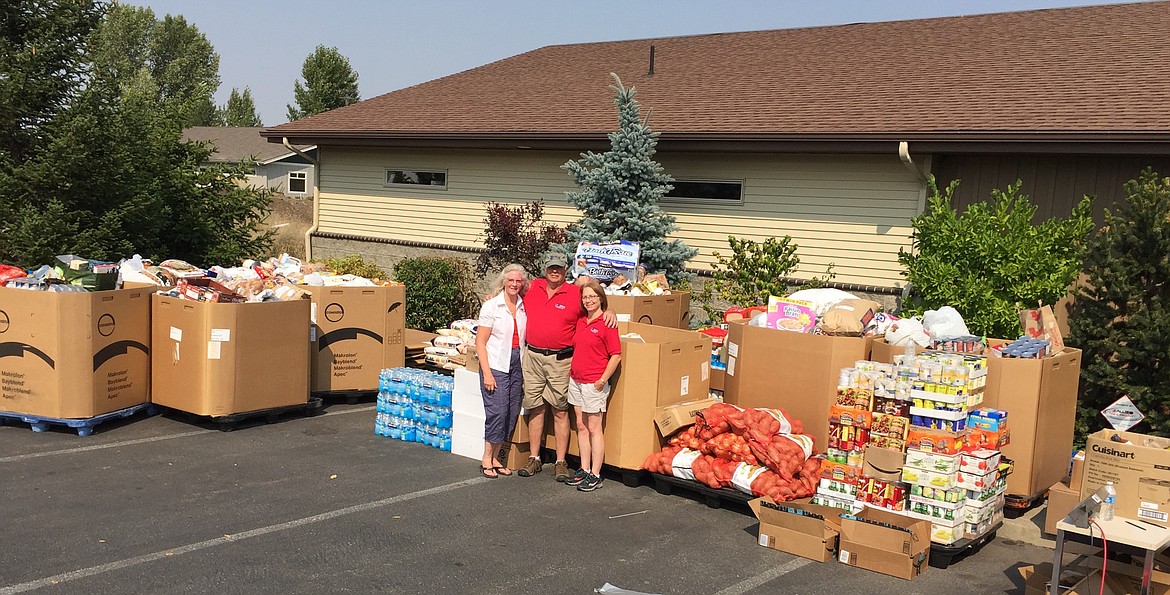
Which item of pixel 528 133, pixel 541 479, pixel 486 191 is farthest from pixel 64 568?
pixel 486 191

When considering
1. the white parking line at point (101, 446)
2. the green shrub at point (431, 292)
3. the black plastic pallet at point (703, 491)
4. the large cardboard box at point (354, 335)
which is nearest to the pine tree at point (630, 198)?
the large cardboard box at point (354, 335)

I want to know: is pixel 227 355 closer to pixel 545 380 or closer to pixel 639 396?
pixel 545 380

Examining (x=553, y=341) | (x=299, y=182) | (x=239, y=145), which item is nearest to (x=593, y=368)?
(x=553, y=341)

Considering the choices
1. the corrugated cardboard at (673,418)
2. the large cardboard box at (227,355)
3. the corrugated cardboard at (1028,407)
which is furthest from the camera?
the large cardboard box at (227,355)

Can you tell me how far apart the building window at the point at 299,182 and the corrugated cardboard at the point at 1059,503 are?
4112 centimetres

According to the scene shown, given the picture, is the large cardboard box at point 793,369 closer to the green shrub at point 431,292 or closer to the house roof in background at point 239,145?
the green shrub at point 431,292

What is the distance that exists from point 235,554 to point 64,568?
0.94m

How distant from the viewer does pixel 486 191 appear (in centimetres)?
1542

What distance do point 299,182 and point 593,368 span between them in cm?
4002

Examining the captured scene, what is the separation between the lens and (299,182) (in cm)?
4434

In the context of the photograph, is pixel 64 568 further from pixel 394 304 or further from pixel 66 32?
pixel 66 32

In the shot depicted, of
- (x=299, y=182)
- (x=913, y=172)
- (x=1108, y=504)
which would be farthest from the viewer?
(x=299, y=182)

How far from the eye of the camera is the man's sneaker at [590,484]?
24.3 ft

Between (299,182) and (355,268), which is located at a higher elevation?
(299,182)
